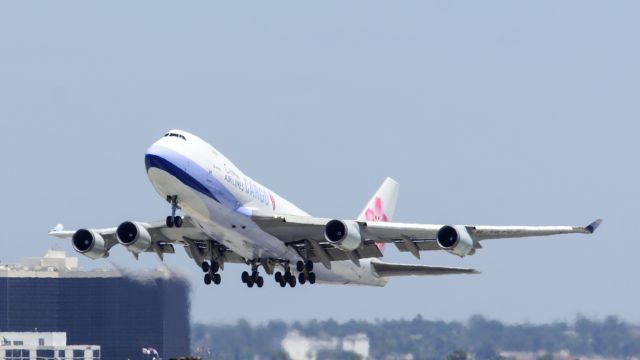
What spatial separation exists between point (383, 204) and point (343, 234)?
50.7ft

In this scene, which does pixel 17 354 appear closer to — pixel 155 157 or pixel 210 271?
pixel 210 271

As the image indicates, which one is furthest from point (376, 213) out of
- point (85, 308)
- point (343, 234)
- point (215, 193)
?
point (85, 308)

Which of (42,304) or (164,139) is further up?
(42,304)

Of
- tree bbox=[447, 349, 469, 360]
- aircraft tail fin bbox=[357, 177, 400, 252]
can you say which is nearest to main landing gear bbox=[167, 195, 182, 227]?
aircraft tail fin bbox=[357, 177, 400, 252]

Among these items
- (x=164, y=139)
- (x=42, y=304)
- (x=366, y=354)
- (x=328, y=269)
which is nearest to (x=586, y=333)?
(x=366, y=354)

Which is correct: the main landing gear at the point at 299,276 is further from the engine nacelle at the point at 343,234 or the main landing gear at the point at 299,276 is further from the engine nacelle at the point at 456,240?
the engine nacelle at the point at 456,240

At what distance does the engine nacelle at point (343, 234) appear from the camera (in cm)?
6612

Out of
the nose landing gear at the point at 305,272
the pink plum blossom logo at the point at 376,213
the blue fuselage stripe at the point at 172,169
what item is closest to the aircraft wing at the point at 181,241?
the nose landing gear at the point at 305,272

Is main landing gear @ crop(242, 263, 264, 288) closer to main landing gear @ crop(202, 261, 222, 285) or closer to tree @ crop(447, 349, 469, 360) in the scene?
main landing gear @ crop(202, 261, 222, 285)

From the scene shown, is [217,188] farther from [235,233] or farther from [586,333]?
[586,333]

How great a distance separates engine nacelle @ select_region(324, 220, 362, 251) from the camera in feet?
217

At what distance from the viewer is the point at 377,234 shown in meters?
67.8

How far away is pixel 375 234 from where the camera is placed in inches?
2667

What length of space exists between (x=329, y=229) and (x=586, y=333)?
78.0 ft
